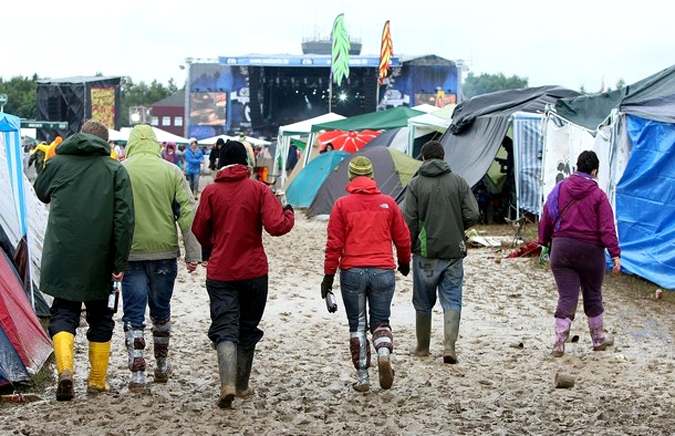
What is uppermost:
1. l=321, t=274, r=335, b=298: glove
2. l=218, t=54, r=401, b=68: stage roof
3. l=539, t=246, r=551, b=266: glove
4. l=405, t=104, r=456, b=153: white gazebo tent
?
l=218, t=54, r=401, b=68: stage roof

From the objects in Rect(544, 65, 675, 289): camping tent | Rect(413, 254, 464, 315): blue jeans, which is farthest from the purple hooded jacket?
Rect(544, 65, 675, 289): camping tent

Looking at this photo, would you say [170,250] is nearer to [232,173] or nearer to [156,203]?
[156,203]

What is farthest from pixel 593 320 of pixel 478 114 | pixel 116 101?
pixel 116 101

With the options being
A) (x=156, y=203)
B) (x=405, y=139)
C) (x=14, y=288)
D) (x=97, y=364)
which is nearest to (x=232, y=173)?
(x=156, y=203)

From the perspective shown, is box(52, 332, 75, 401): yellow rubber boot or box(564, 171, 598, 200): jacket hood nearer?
box(52, 332, 75, 401): yellow rubber boot

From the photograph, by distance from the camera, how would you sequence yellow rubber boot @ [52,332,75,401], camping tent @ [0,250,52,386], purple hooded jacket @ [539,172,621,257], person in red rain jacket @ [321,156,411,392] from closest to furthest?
yellow rubber boot @ [52,332,75,401]
camping tent @ [0,250,52,386]
person in red rain jacket @ [321,156,411,392]
purple hooded jacket @ [539,172,621,257]

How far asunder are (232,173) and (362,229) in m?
1.06

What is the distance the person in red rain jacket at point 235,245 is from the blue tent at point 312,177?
19118mm

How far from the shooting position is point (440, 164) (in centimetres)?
873

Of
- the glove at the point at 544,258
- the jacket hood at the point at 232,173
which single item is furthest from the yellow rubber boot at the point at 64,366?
the glove at the point at 544,258

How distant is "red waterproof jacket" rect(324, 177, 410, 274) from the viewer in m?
7.54

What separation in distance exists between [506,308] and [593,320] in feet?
8.16

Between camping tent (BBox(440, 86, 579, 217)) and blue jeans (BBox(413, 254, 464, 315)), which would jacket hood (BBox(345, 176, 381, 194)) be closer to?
blue jeans (BBox(413, 254, 464, 315))

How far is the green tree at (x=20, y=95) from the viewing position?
9388 cm
